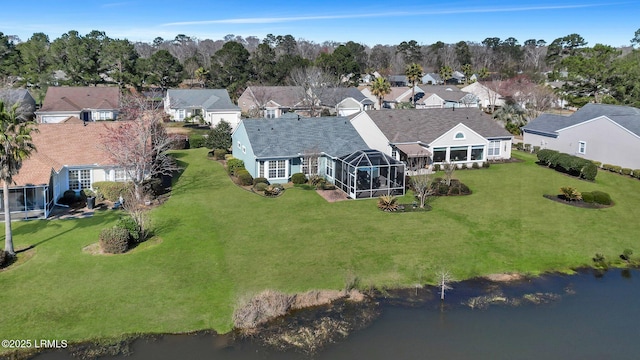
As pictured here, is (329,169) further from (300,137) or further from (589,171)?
(589,171)

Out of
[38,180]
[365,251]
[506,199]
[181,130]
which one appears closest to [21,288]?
[38,180]

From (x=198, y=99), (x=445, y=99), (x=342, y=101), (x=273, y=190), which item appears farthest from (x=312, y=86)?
(x=273, y=190)

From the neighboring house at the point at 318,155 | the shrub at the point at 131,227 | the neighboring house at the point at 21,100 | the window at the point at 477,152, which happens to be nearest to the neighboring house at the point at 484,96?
the window at the point at 477,152

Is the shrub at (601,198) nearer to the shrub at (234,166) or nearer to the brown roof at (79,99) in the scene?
the shrub at (234,166)

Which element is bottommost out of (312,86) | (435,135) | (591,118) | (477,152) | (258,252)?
(258,252)

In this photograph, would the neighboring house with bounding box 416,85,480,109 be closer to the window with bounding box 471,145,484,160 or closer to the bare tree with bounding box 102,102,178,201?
the window with bounding box 471,145,484,160

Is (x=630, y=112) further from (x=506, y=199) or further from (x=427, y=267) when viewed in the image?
(x=427, y=267)

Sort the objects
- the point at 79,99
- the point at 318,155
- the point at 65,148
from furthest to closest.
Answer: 1. the point at 79,99
2. the point at 318,155
3. the point at 65,148
